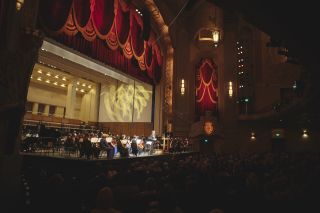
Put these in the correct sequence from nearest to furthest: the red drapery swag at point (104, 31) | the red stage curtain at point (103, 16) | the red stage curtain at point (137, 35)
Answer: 1. the red drapery swag at point (104, 31)
2. the red stage curtain at point (103, 16)
3. the red stage curtain at point (137, 35)

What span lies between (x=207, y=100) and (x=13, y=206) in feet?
51.7

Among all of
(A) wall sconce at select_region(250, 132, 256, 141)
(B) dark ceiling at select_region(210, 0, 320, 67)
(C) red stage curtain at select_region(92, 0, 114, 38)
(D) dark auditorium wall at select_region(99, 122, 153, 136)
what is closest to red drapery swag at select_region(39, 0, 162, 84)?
(C) red stage curtain at select_region(92, 0, 114, 38)

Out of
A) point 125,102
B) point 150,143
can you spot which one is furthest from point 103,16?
point 125,102

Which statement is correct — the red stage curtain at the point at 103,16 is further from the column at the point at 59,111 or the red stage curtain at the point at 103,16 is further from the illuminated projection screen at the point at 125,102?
the column at the point at 59,111

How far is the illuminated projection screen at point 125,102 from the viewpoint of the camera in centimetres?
2077

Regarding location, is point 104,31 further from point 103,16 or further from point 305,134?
point 305,134

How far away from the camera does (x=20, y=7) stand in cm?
614

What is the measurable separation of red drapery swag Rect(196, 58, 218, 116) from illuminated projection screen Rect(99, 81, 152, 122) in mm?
3825

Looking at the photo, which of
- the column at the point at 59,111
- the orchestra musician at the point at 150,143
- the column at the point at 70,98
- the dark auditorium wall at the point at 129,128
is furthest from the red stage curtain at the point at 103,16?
the column at the point at 59,111

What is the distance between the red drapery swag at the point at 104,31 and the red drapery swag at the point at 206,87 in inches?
146

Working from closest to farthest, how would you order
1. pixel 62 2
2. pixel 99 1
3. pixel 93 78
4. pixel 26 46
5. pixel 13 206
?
pixel 13 206 < pixel 26 46 < pixel 62 2 < pixel 99 1 < pixel 93 78

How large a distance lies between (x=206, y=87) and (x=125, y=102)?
671 cm

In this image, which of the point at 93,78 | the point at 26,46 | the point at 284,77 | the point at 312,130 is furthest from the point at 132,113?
the point at 26,46

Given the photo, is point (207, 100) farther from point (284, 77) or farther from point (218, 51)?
point (284, 77)
